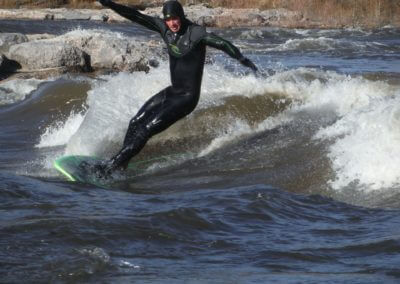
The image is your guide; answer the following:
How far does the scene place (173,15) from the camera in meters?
8.53

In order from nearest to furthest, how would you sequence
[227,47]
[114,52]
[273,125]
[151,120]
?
[227,47]
[151,120]
[273,125]
[114,52]

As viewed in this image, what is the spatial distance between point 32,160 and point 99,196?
2726mm

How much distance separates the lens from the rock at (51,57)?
57.9 feet

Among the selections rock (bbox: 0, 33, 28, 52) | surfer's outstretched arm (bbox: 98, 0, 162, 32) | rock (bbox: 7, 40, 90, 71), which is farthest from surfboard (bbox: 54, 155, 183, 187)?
rock (bbox: 0, 33, 28, 52)

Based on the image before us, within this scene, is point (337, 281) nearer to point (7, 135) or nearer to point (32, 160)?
point (32, 160)

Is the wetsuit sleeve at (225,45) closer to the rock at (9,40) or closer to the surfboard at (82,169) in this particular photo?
the surfboard at (82,169)

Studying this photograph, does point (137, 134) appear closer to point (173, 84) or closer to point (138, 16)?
point (173, 84)

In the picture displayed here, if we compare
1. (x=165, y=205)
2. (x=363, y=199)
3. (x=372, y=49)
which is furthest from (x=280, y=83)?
(x=372, y=49)

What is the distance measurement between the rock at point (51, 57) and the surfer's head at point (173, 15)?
9308 mm

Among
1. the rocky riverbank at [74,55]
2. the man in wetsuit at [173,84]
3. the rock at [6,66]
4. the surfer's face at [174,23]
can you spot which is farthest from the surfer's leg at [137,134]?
the rock at [6,66]

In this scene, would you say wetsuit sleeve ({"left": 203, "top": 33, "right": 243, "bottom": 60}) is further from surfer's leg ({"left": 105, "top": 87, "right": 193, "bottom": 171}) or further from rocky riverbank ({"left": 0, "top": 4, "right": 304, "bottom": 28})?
rocky riverbank ({"left": 0, "top": 4, "right": 304, "bottom": 28})

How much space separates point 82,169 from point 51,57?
9483 mm

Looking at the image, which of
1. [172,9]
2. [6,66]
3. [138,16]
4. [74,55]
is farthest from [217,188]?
[6,66]

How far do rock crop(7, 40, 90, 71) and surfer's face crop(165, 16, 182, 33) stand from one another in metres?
9.29
